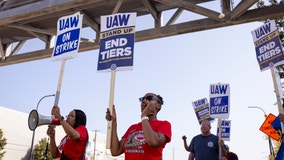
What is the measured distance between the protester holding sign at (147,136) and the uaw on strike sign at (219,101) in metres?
4.17

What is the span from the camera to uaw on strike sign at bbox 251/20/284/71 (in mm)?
5195

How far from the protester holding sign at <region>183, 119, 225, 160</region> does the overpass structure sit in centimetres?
213

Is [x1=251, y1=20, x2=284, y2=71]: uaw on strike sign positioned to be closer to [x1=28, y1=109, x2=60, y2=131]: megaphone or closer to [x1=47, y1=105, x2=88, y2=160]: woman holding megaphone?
[x1=47, y1=105, x2=88, y2=160]: woman holding megaphone

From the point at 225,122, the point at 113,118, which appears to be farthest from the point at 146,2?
the point at 225,122

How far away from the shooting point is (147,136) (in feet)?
9.27

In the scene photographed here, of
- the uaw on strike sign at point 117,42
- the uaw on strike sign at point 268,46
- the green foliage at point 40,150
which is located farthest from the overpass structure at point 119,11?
the green foliage at point 40,150

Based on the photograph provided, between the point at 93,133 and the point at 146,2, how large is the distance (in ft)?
173

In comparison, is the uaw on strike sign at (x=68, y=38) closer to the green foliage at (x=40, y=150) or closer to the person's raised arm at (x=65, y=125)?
the person's raised arm at (x=65, y=125)

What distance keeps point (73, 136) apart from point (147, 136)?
124 centimetres

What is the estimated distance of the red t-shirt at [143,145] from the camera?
9.78ft

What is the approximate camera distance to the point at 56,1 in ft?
21.3

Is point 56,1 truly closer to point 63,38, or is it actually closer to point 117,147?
point 63,38

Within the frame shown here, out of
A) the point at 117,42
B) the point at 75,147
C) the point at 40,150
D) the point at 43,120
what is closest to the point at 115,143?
the point at 75,147

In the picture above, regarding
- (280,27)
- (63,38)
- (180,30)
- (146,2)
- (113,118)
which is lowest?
(113,118)
